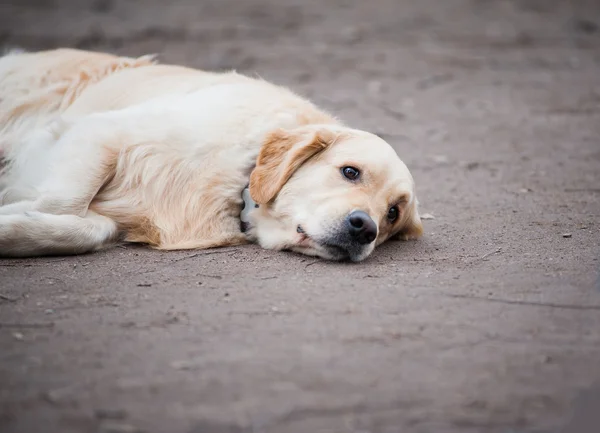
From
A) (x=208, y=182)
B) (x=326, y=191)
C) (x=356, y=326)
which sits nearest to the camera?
(x=356, y=326)

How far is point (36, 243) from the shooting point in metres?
4.01

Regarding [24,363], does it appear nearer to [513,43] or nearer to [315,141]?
[315,141]

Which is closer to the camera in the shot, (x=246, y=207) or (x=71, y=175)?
(x=71, y=175)

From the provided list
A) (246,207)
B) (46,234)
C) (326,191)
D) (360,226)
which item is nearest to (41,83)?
(46,234)

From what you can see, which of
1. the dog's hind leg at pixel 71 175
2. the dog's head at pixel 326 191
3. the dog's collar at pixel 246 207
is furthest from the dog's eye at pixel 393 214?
the dog's hind leg at pixel 71 175

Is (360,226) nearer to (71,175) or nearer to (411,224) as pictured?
(411,224)

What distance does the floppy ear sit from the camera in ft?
14.5

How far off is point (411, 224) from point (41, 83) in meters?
2.71

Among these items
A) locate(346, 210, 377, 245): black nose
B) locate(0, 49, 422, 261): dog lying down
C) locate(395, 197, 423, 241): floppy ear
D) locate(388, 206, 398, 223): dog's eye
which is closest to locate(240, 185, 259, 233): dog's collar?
→ locate(0, 49, 422, 261): dog lying down

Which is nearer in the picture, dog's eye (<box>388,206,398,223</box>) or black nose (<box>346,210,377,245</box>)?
black nose (<box>346,210,377,245</box>)

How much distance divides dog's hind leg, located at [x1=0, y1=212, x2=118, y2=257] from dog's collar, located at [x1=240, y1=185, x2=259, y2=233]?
2.63 ft

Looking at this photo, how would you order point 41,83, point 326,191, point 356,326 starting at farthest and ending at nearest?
point 41,83 → point 326,191 → point 356,326

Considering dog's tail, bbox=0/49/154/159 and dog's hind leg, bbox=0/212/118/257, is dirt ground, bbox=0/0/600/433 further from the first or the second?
dog's tail, bbox=0/49/154/159

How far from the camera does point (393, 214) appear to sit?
4.34 meters
